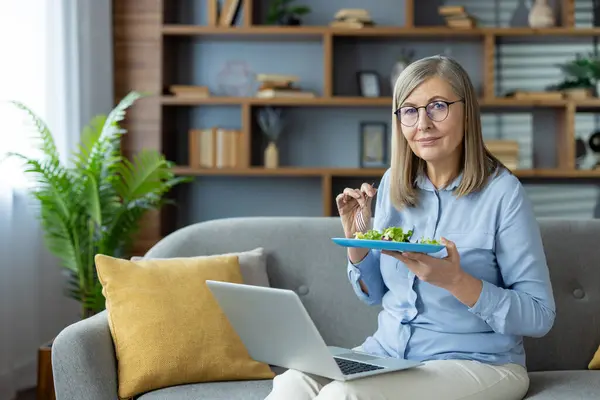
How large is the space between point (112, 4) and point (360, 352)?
313cm

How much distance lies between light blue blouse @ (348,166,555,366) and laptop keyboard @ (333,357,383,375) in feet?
0.62

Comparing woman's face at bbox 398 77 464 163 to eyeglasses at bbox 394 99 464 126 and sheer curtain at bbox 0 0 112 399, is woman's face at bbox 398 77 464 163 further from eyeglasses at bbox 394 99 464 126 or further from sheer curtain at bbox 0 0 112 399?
sheer curtain at bbox 0 0 112 399

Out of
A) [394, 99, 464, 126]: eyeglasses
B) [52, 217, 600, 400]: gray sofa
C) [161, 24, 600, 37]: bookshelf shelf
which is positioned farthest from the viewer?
[161, 24, 600, 37]: bookshelf shelf

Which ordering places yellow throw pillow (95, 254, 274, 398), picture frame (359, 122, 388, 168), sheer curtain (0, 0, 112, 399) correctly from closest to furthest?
yellow throw pillow (95, 254, 274, 398)
sheer curtain (0, 0, 112, 399)
picture frame (359, 122, 388, 168)

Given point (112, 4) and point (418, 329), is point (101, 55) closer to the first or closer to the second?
point (112, 4)

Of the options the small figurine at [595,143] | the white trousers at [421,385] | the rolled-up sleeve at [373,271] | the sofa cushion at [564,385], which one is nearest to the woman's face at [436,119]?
the rolled-up sleeve at [373,271]

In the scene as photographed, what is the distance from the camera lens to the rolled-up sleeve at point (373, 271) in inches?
83.8

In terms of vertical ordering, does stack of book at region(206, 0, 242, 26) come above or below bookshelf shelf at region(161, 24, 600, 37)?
above

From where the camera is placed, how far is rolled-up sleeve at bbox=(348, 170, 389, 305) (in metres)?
2.13

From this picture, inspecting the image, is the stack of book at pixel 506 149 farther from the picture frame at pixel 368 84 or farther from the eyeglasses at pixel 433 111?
the eyeglasses at pixel 433 111

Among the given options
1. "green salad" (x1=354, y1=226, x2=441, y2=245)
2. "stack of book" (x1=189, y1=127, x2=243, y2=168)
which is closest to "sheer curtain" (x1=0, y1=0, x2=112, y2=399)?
"stack of book" (x1=189, y1=127, x2=243, y2=168)

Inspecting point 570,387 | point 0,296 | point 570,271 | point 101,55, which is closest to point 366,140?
point 101,55

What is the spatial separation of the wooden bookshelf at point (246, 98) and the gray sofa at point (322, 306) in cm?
198

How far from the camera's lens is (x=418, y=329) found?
204 centimetres
